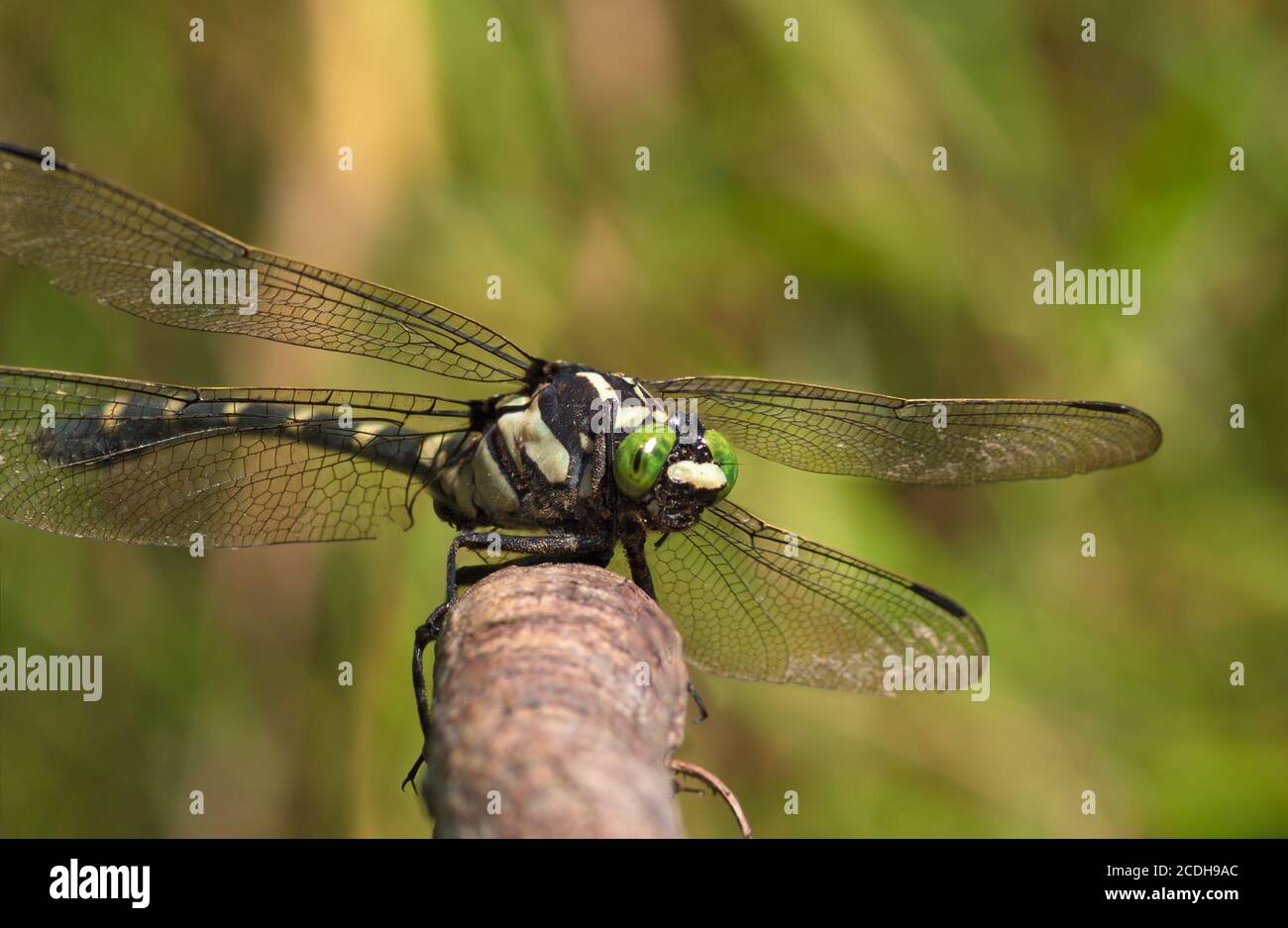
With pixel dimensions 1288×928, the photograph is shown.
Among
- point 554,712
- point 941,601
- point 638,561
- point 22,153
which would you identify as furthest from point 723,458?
point 22,153

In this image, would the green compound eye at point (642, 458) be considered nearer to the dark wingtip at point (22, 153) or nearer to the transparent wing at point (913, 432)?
the transparent wing at point (913, 432)

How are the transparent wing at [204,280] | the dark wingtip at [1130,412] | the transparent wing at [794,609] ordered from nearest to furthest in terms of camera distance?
the transparent wing at [204,280]
the dark wingtip at [1130,412]
the transparent wing at [794,609]

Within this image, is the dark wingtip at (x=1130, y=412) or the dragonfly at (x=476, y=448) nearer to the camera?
the dragonfly at (x=476, y=448)

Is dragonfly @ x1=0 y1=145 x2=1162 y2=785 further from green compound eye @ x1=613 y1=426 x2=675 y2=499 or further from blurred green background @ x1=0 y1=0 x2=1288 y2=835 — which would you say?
blurred green background @ x1=0 y1=0 x2=1288 y2=835

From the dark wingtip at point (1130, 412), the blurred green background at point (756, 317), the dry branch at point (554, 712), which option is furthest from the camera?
the blurred green background at point (756, 317)

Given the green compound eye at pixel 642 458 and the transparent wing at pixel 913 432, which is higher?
the transparent wing at pixel 913 432

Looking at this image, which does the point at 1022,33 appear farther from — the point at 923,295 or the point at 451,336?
the point at 451,336

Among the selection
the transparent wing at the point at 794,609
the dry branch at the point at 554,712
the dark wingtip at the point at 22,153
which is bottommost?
the dry branch at the point at 554,712

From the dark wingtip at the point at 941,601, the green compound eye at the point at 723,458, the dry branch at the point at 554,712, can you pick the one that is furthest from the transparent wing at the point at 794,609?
the dry branch at the point at 554,712

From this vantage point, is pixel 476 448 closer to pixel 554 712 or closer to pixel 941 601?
pixel 941 601
